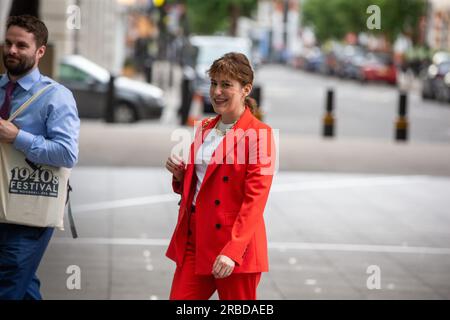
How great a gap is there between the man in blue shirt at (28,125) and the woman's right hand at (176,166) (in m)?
0.56

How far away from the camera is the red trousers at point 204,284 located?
4.72 metres

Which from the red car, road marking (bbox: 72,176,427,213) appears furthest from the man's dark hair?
the red car

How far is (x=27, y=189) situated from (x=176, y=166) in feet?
2.64

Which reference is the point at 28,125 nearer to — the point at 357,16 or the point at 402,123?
the point at 402,123

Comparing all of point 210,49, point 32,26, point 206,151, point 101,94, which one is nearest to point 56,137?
point 32,26

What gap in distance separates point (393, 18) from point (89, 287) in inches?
2133

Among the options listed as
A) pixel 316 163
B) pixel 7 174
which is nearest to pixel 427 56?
pixel 316 163

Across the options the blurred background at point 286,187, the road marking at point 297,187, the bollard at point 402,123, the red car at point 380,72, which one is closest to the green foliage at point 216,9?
the red car at point 380,72

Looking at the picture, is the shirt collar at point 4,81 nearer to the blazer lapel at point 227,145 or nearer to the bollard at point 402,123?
the blazer lapel at point 227,145

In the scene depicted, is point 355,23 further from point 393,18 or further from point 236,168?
point 236,168

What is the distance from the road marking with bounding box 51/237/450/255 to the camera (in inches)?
392

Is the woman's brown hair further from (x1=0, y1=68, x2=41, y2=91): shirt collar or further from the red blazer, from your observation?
(x1=0, y1=68, x2=41, y2=91): shirt collar

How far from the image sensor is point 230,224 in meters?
4.70
